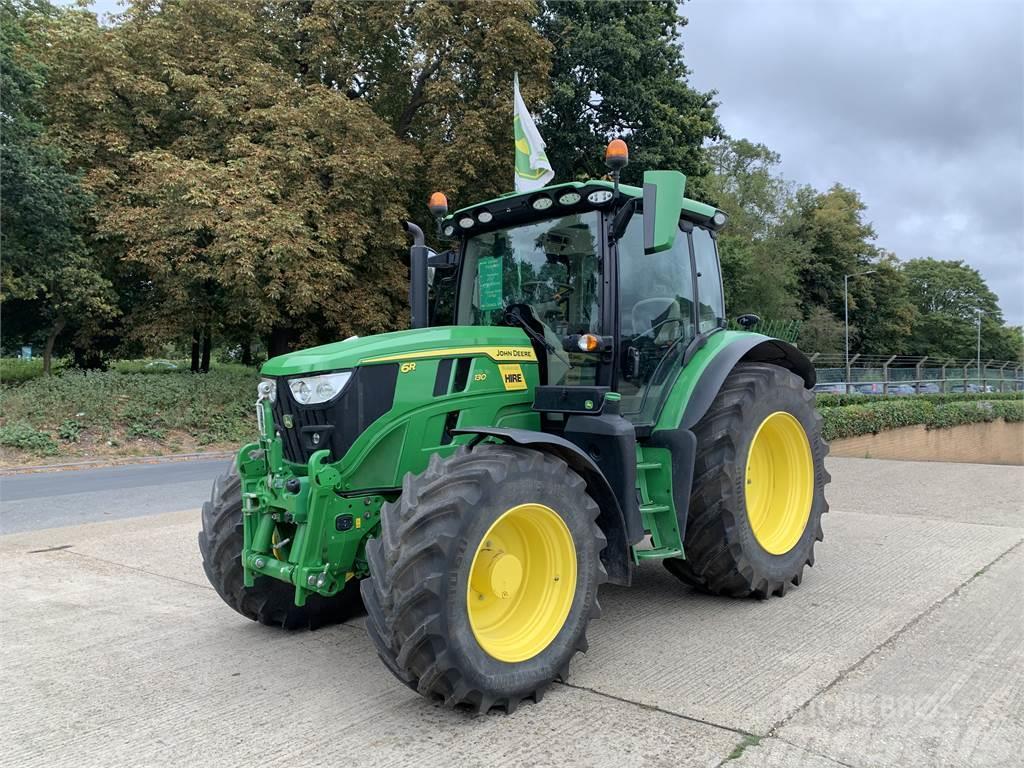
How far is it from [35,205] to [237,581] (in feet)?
49.9

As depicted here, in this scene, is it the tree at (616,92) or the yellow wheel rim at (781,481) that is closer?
the yellow wheel rim at (781,481)

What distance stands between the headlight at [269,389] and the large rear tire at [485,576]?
946 mm

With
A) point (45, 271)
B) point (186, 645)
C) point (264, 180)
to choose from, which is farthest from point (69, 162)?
point (186, 645)

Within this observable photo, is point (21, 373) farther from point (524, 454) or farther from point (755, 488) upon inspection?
point (524, 454)

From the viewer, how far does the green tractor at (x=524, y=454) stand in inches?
121

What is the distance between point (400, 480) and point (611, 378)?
48.7 inches

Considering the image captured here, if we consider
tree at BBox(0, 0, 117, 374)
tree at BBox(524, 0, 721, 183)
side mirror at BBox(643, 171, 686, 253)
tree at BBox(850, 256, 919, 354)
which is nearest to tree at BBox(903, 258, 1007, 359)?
tree at BBox(850, 256, 919, 354)

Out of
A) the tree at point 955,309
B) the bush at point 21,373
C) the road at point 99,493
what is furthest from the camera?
the tree at point 955,309

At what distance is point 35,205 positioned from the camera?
1598cm

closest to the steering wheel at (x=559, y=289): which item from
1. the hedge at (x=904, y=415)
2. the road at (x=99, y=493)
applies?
the road at (x=99, y=493)

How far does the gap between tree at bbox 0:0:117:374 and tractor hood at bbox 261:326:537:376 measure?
15.3 m

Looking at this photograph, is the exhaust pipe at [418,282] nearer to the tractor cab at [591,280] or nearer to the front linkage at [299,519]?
the tractor cab at [591,280]

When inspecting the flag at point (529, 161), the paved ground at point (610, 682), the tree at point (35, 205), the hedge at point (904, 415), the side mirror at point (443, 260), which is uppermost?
the tree at point (35, 205)

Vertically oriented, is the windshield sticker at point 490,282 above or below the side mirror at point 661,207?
below
